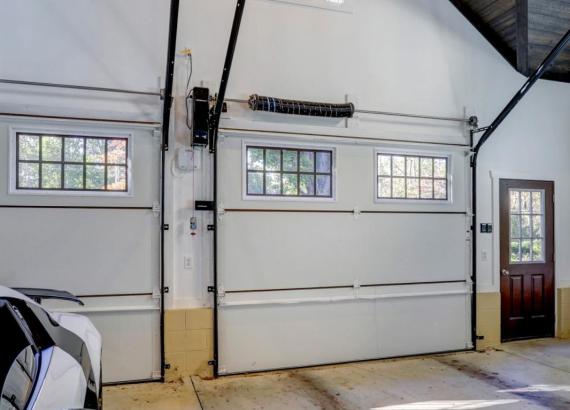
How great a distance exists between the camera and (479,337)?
531cm

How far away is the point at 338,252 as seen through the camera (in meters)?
4.79

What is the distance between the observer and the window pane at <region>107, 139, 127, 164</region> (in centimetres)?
416

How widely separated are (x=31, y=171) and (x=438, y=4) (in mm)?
4848

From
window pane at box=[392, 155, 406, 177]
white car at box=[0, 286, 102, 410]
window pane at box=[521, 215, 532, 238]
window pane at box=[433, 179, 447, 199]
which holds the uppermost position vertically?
window pane at box=[392, 155, 406, 177]

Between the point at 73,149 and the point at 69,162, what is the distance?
0.13m

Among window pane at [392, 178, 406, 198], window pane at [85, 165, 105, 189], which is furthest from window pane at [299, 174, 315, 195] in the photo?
window pane at [85, 165, 105, 189]

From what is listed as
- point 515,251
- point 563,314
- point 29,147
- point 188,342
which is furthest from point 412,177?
point 29,147

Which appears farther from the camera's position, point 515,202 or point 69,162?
point 515,202

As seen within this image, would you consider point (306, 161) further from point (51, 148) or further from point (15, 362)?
point (15, 362)

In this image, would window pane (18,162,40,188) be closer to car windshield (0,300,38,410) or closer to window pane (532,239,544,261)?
car windshield (0,300,38,410)

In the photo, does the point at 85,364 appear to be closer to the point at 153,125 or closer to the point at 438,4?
the point at 153,125

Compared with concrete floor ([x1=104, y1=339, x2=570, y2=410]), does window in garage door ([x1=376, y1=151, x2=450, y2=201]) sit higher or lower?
higher

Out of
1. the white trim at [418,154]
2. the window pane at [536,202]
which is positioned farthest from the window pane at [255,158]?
the window pane at [536,202]

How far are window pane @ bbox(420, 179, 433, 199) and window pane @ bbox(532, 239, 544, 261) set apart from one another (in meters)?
1.74
